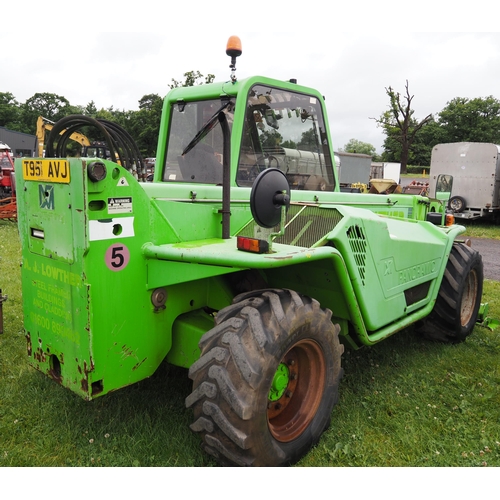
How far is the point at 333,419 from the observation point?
3.18m

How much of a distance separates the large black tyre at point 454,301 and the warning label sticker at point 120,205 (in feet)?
10.4

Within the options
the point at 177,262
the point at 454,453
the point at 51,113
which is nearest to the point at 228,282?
the point at 177,262

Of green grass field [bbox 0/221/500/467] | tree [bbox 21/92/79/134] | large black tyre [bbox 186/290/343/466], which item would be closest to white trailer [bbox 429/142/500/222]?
green grass field [bbox 0/221/500/467]

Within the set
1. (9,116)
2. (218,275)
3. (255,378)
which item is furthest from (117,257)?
(9,116)

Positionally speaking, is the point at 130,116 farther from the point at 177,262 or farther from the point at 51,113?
the point at 177,262

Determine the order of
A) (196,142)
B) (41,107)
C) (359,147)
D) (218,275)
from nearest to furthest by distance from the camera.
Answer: (218,275) < (196,142) < (41,107) < (359,147)

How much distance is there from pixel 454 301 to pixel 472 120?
173 ft

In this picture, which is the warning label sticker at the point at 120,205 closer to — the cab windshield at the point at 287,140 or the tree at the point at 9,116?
the cab windshield at the point at 287,140

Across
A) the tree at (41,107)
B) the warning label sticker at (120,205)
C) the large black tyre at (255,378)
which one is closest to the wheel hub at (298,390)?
the large black tyre at (255,378)

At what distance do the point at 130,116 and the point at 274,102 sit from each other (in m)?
31.7

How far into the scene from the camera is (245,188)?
332cm

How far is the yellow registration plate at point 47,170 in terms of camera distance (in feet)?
7.82

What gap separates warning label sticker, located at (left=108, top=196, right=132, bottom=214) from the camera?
2.40 m

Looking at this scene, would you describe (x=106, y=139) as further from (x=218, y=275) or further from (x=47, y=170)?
(x=218, y=275)
